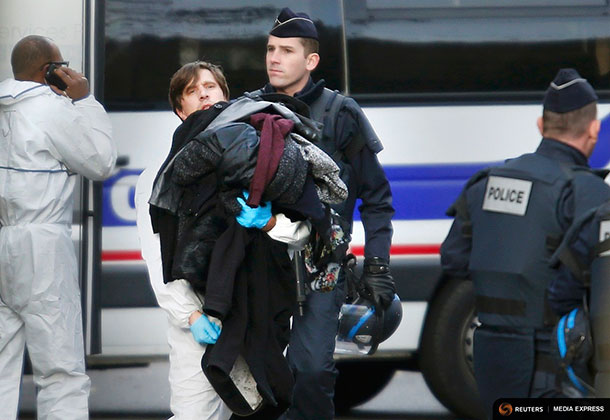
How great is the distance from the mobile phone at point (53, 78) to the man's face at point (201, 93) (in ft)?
3.53

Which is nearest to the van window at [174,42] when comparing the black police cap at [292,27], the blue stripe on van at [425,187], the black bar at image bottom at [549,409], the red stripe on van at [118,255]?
the red stripe on van at [118,255]

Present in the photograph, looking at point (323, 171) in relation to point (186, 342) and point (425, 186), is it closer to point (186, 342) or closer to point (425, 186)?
point (186, 342)

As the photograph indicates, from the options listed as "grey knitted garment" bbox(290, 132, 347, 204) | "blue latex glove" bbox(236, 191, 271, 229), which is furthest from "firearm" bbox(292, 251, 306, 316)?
"blue latex glove" bbox(236, 191, 271, 229)

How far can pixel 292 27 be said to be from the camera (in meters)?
5.24

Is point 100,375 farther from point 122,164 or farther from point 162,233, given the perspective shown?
point 162,233

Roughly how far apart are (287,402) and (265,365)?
20 cm

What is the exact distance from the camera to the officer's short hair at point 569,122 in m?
4.25

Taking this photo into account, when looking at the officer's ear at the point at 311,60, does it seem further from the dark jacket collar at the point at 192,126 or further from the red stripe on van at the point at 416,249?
the red stripe on van at the point at 416,249

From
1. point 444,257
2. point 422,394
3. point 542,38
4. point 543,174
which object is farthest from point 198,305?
point 422,394

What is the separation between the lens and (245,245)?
14.1 ft

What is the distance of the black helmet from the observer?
5.22 meters

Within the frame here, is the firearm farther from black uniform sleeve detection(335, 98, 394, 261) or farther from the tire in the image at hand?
the tire

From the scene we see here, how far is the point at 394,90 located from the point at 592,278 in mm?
2635

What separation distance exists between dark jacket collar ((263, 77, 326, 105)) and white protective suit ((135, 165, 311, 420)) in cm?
87
